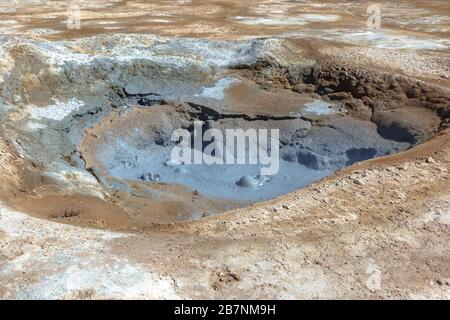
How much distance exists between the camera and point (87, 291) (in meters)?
5.94

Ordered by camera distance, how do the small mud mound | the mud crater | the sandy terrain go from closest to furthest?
the sandy terrain < the mud crater < the small mud mound

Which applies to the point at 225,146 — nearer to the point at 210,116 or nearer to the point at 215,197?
the point at 210,116

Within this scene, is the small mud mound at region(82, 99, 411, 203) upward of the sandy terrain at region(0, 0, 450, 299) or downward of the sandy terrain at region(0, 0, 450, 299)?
downward

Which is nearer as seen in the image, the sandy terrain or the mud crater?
the sandy terrain

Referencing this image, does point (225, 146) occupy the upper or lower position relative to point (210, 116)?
lower

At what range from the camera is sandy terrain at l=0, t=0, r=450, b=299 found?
6.31 meters

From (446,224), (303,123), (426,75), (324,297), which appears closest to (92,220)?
(324,297)

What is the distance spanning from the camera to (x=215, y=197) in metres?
12.1

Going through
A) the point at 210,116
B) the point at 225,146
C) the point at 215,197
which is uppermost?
the point at 210,116

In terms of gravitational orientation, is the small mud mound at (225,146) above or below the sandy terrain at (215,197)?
below

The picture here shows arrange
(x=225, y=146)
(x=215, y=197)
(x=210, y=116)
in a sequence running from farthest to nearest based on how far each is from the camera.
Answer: (x=210, y=116) < (x=225, y=146) < (x=215, y=197)

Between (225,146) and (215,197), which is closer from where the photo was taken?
(215,197)

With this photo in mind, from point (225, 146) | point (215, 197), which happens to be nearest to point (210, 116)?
point (225, 146)

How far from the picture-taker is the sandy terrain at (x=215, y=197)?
6309 mm
